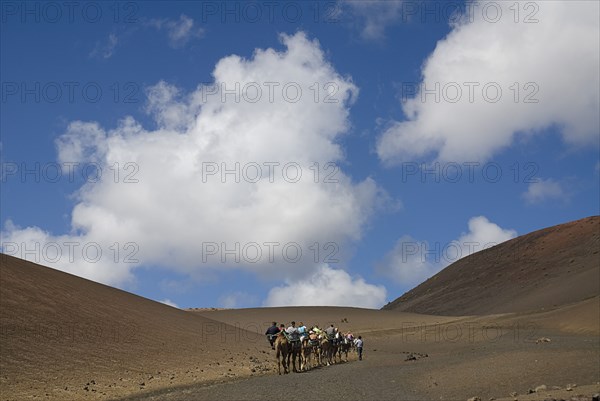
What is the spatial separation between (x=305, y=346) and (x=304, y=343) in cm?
14

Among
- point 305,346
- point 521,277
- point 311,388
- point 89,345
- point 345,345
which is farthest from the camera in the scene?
point 521,277

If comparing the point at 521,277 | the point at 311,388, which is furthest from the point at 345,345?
the point at 521,277

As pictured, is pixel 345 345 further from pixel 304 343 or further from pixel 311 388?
pixel 311 388

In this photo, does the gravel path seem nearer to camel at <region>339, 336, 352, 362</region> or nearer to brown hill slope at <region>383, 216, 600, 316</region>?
camel at <region>339, 336, 352, 362</region>

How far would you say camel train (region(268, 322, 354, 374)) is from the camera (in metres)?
29.5

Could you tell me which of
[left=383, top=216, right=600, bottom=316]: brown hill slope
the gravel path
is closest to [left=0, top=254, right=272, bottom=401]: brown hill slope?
the gravel path

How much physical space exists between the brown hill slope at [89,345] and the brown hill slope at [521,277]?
53.8 meters

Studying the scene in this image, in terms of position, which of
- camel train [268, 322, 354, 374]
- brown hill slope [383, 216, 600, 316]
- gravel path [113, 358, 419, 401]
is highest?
brown hill slope [383, 216, 600, 316]

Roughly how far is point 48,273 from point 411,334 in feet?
107

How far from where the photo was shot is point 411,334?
63875mm

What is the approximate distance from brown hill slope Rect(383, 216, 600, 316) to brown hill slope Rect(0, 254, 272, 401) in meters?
53.8

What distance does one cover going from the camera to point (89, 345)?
34.7m

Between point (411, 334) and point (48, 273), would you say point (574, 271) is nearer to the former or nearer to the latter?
point (411, 334)

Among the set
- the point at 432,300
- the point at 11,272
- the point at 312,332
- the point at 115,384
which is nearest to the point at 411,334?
the point at 312,332
